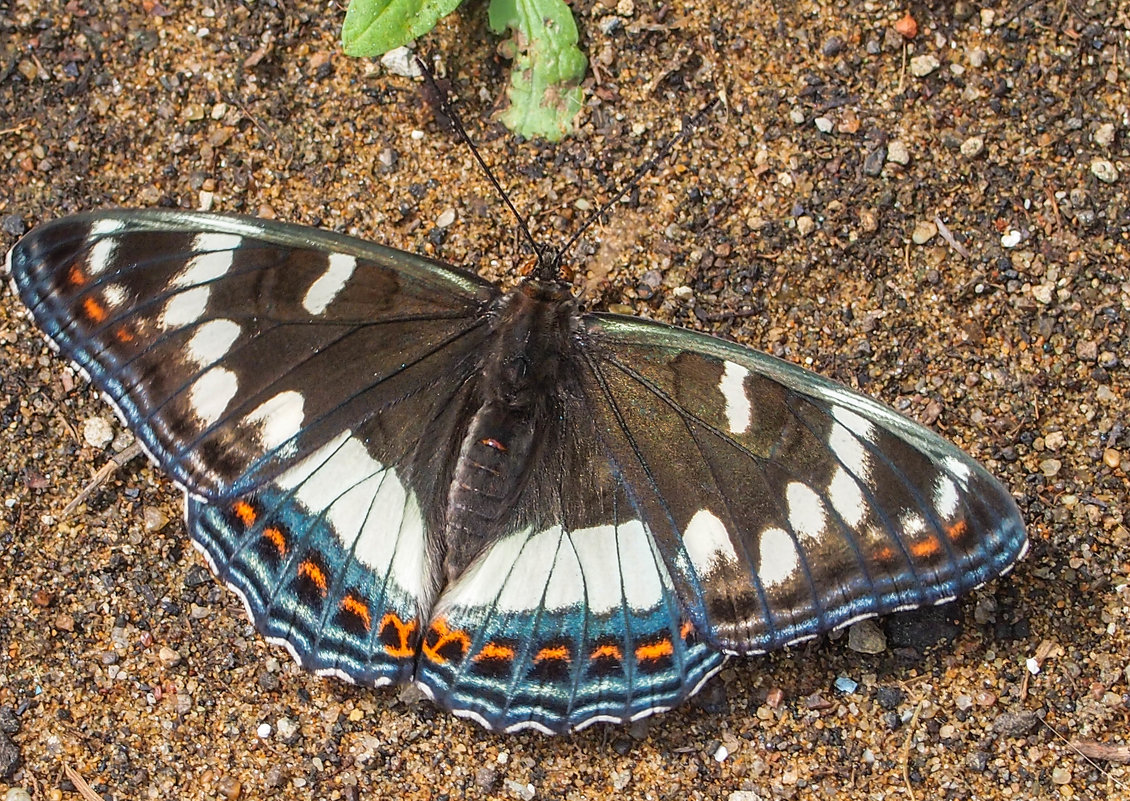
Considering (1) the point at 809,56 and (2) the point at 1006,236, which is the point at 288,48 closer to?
(1) the point at 809,56

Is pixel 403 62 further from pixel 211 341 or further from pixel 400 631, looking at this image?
pixel 400 631

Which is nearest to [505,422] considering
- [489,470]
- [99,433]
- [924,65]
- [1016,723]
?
[489,470]

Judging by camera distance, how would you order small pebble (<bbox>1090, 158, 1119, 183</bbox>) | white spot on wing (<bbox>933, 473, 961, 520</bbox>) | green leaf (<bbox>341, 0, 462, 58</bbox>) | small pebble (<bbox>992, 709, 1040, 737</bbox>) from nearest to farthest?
white spot on wing (<bbox>933, 473, 961, 520</bbox>) < small pebble (<bbox>992, 709, 1040, 737</bbox>) < green leaf (<bbox>341, 0, 462, 58</bbox>) < small pebble (<bbox>1090, 158, 1119, 183</bbox>)

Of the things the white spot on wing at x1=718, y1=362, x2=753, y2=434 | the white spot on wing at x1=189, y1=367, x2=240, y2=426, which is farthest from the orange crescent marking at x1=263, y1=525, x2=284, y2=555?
the white spot on wing at x1=718, y1=362, x2=753, y2=434

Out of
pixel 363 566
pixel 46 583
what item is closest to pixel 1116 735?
pixel 363 566

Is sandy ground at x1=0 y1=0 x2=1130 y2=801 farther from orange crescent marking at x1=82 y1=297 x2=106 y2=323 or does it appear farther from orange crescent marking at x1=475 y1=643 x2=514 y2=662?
orange crescent marking at x1=82 y1=297 x2=106 y2=323
